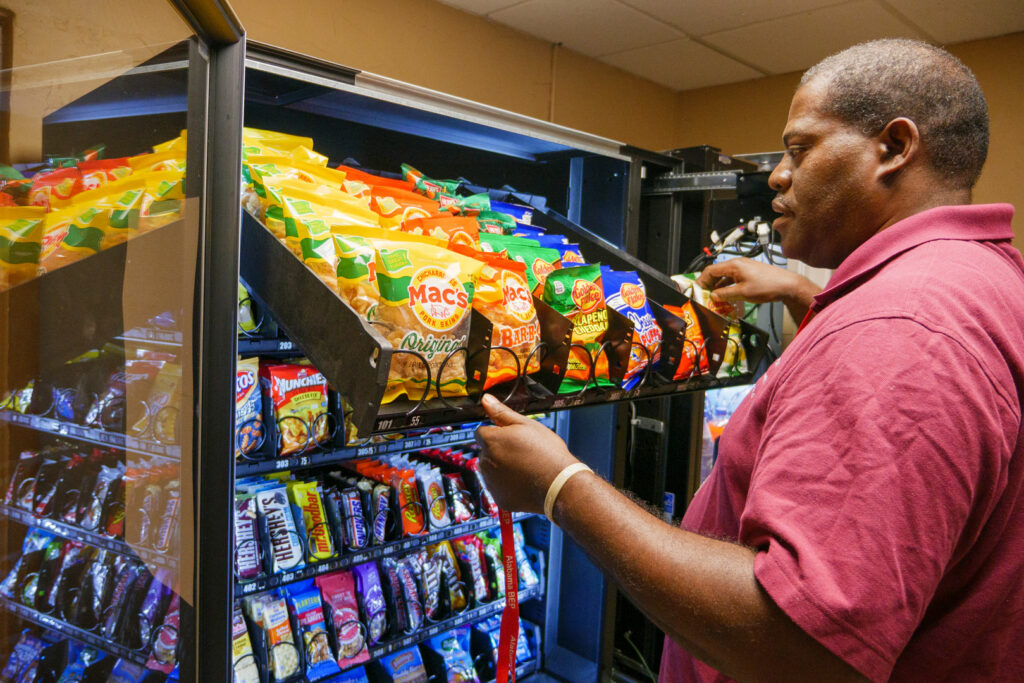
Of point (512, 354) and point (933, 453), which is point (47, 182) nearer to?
point (512, 354)

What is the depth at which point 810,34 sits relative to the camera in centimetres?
393

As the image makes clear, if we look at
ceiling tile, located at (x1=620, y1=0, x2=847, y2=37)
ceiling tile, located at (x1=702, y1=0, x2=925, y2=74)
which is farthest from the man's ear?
ceiling tile, located at (x1=702, y1=0, x2=925, y2=74)

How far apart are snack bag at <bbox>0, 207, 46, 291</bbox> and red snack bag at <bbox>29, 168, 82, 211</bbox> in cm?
3

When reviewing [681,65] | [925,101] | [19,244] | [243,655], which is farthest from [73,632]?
[681,65]

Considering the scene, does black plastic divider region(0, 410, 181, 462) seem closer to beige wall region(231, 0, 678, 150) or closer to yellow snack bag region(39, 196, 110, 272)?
yellow snack bag region(39, 196, 110, 272)

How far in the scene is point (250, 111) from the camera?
175 cm

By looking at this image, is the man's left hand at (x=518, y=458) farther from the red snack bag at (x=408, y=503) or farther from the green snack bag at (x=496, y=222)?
the red snack bag at (x=408, y=503)

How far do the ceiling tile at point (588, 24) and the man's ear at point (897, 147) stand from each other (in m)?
2.97

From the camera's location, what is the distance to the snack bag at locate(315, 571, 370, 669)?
177 cm

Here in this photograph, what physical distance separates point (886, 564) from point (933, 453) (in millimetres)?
122

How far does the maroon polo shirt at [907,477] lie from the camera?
679 millimetres

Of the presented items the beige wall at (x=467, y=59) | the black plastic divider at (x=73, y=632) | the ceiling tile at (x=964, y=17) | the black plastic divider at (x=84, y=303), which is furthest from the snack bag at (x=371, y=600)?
the ceiling tile at (x=964, y=17)

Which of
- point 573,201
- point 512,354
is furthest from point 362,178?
point 573,201

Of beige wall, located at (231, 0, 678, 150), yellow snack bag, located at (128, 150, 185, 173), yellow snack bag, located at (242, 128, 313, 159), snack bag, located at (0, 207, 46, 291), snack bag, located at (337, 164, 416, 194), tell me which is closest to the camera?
snack bag, located at (0, 207, 46, 291)
